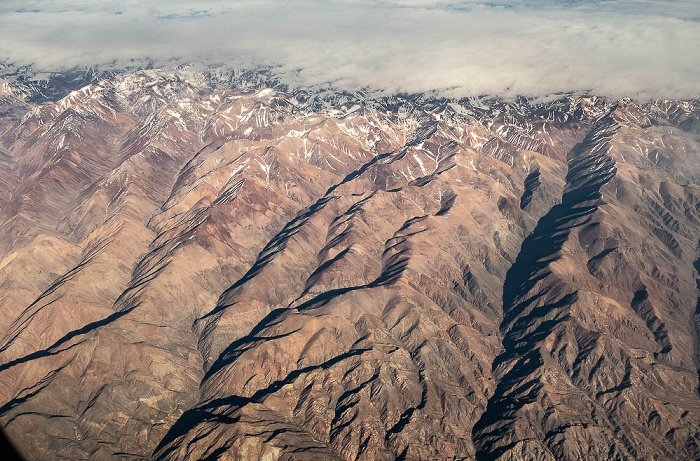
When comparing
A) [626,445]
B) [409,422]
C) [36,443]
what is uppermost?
[36,443]

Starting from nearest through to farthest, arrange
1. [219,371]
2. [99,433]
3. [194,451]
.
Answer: [194,451]
[99,433]
[219,371]

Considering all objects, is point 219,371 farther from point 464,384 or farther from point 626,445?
point 626,445

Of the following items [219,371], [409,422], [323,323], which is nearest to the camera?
[409,422]

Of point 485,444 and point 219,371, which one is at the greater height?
point 219,371

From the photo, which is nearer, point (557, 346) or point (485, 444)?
point (485, 444)

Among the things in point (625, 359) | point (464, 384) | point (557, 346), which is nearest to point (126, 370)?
point (464, 384)

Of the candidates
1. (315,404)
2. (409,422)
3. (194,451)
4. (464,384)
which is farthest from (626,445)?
(194,451)

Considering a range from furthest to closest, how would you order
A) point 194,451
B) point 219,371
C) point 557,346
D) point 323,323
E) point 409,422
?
1. point 557,346
2. point 323,323
3. point 219,371
4. point 409,422
5. point 194,451

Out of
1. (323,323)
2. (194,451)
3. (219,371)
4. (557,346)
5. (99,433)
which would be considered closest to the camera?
(194,451)

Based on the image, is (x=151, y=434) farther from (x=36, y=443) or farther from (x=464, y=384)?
(x=464, y=384)
